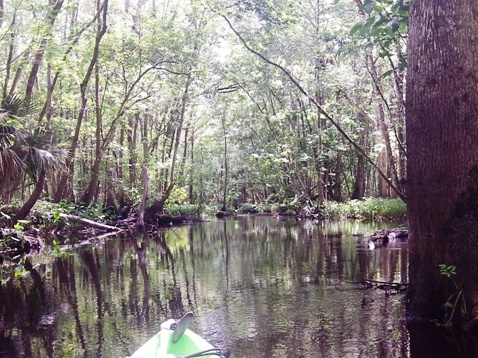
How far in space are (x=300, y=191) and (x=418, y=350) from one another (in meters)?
31.5

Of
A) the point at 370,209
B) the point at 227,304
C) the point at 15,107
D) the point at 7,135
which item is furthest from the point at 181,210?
the point at 227,304

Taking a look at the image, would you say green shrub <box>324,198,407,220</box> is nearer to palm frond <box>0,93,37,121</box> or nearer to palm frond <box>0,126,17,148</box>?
palm frond <box>0,93,37,121</box>

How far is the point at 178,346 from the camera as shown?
292 centimetres

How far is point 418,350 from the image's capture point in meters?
4.86

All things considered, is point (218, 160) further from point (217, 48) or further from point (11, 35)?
point (11, 35)

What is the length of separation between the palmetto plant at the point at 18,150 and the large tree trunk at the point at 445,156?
914 cm

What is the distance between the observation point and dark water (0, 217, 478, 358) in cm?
522

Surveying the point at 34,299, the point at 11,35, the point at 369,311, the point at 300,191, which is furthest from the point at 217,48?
the point at 369,311

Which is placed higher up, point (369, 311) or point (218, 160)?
point (218, 160)

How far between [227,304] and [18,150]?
804 cm

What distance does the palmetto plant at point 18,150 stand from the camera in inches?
468

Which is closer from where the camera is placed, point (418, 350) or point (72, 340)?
point (418, 350)

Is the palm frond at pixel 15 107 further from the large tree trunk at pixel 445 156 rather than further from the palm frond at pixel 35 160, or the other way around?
the large tree trunk at pixel 445 156

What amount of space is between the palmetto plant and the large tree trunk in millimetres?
9142
